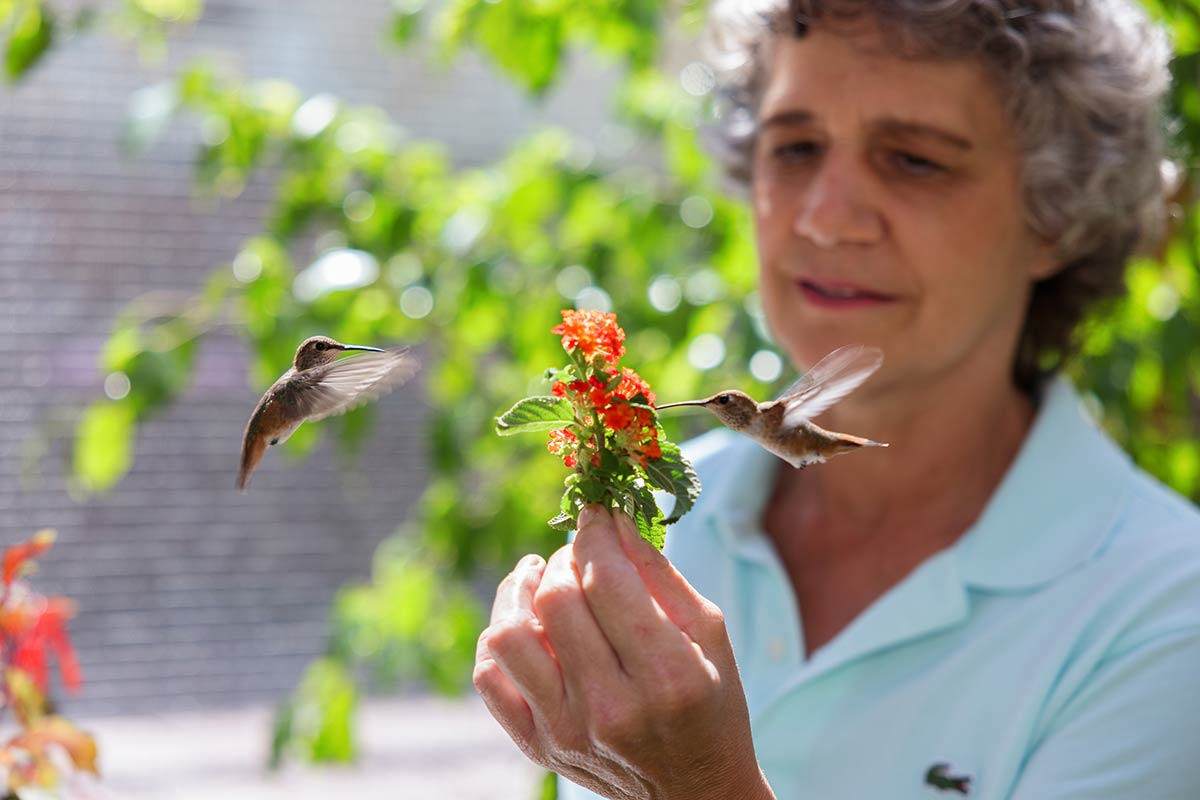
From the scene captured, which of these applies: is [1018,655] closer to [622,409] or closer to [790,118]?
[790,118]

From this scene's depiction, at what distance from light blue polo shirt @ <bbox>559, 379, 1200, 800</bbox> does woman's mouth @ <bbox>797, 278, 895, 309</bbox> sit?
211 millimetres

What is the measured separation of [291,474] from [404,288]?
1122mm

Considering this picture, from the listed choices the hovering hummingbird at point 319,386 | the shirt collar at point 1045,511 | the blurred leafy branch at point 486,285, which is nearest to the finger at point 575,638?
the hovering hummingbird at point 319,386

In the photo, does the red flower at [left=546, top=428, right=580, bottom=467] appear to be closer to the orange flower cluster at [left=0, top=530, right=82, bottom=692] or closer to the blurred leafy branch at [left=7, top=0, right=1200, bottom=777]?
the orange flower cluster at [left=0, top=530, right=82, bottom=692]

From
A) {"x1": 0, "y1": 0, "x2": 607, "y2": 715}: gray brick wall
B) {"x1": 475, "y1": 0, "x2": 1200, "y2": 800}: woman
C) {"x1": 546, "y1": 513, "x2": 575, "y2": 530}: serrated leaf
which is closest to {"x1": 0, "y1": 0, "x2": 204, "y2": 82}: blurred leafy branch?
{"x1": 0, "y1": 0, "x2": 607, "y2": 715}: gray brick wall

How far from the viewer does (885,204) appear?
0.88 meters

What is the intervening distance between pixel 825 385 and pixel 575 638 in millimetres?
142

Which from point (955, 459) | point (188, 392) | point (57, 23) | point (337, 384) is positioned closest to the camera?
point (337, 384)

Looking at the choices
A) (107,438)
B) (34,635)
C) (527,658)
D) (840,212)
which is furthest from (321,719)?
(527,658)

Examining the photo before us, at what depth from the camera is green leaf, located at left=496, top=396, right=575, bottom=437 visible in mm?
468

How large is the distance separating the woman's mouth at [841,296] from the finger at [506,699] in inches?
18.1

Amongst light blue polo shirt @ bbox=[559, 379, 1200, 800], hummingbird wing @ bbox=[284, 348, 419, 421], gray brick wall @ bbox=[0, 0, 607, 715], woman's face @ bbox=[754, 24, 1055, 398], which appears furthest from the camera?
gray brick wall @ bbox=[0, 0, 607, 715]

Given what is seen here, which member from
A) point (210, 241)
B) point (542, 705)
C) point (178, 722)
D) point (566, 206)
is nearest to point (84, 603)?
point (178, 722)

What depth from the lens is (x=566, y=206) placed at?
1.39 metres
